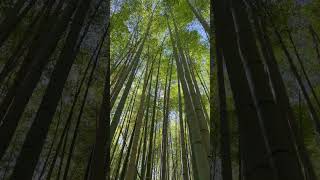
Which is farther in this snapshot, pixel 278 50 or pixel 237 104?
pixel 278 50

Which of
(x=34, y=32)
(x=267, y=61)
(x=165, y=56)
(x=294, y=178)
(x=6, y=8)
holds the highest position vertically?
(x=165, y=56)

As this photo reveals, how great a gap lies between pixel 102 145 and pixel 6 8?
141 centimetres

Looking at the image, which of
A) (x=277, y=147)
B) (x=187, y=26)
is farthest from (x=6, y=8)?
(x=187, y=26)

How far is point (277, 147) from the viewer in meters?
0.97

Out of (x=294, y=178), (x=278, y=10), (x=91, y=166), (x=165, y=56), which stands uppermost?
(x=165, y=56)

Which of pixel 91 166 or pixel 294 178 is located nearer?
pixel 294 178

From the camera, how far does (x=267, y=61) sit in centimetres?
168

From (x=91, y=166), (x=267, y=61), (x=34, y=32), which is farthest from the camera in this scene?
(x=34, y=32)

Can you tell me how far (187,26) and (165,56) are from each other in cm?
77

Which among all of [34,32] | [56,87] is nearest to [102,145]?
[56,87]

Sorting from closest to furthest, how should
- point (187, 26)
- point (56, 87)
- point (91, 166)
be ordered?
point (56, 87)
point (91, 166)
point (187, 26)

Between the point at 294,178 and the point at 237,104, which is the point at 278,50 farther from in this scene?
the point at 294,178

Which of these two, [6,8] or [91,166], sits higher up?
[6,8]

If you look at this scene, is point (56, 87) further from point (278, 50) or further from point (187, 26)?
point (187, 26)
